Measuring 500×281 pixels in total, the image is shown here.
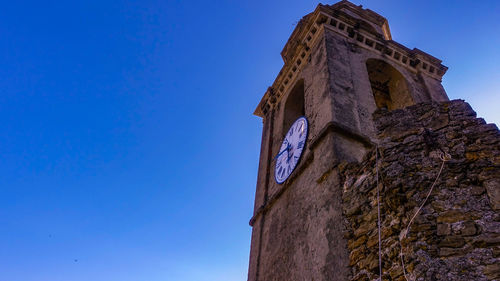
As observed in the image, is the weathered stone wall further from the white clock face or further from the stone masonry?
the white clock face

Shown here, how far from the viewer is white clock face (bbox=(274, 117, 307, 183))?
701 centimetres

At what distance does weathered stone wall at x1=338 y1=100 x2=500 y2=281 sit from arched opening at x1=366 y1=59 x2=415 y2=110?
20.3 ft

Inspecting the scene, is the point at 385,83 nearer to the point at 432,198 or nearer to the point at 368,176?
the point at 368,176

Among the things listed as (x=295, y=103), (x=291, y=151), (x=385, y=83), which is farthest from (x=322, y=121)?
(x=385, y=83)

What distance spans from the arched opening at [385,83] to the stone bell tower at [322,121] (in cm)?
3

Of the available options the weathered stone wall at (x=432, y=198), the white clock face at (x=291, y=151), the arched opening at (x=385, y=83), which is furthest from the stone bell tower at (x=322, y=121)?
the weathered stone wall at (x=432, y=198)

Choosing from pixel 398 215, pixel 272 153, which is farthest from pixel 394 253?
pixel 272 153

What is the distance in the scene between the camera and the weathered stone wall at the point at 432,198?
2516 millimetres

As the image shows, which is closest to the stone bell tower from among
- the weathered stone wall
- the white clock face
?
the white clock face

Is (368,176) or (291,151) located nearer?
(368,176)

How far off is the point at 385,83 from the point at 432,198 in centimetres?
770

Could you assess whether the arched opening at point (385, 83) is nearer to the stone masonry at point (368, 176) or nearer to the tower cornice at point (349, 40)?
the stone masonry at point (368, 176)

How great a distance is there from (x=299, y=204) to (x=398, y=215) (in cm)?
293

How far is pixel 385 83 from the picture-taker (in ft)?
32.3
